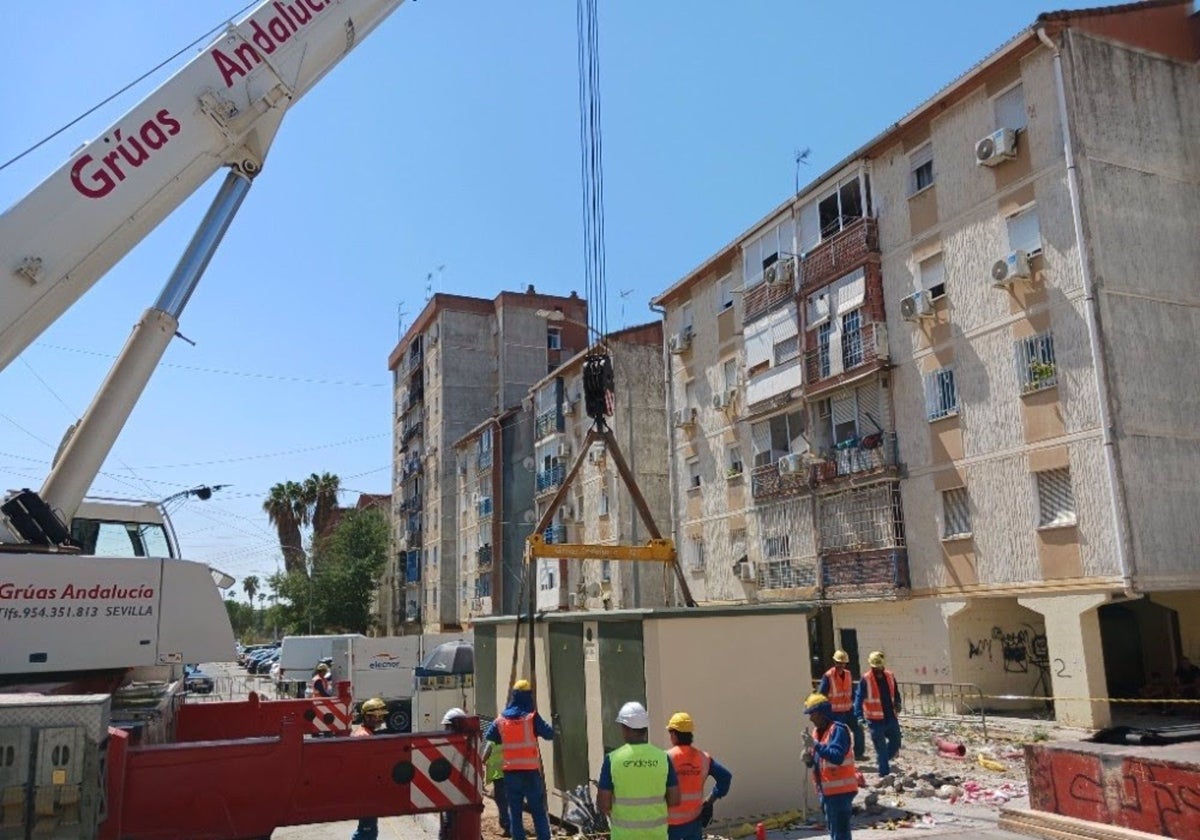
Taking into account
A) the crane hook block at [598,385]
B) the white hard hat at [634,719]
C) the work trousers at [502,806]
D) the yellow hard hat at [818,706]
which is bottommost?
the work trousers at [502,806]

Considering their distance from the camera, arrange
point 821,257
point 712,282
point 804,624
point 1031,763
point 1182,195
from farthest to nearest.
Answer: point 712,282 → point 821,257 → point 1182,195 → point 804,624 → point 1031,763

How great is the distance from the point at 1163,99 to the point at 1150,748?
1899 cm

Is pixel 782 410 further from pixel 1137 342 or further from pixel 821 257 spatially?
pixel 1137 342

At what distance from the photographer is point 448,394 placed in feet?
194

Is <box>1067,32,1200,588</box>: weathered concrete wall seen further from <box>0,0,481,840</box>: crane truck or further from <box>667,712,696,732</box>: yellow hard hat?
<box>0,0,481,840</box>: crane truck

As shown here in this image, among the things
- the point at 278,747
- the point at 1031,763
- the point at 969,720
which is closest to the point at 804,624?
the point at 1031,763

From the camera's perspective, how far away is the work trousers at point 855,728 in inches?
508

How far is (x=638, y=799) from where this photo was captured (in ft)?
20.3

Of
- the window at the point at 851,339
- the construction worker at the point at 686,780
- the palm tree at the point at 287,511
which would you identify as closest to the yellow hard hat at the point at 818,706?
Result: the construction worker at the point at 686,780

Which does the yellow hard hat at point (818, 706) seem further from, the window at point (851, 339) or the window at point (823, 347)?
the window at point (823, 347)

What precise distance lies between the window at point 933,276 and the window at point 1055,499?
5.41m

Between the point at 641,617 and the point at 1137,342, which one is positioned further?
the point at 1137,342

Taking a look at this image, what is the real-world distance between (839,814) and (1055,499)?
14328 mm

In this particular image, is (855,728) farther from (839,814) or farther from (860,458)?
(860,458)
